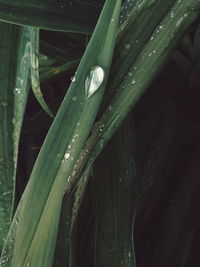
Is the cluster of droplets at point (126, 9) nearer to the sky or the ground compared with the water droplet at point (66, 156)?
nearer to the sky

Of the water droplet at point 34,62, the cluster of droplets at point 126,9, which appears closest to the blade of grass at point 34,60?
the water droplet at point 34,62

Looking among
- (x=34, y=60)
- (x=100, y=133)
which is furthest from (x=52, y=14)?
(x=100, y=133)

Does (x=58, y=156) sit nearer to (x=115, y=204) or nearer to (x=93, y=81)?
(x=93, y=81)

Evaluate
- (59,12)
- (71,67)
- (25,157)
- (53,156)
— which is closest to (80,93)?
(53,156)

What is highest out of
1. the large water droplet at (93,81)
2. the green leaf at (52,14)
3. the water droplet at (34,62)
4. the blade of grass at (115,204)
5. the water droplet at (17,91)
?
the green leaf at (52,14)

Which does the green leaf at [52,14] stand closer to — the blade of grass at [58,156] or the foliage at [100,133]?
the foliage at [100,133]

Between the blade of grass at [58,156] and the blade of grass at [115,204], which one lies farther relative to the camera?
the blade of grass at [115,204]
